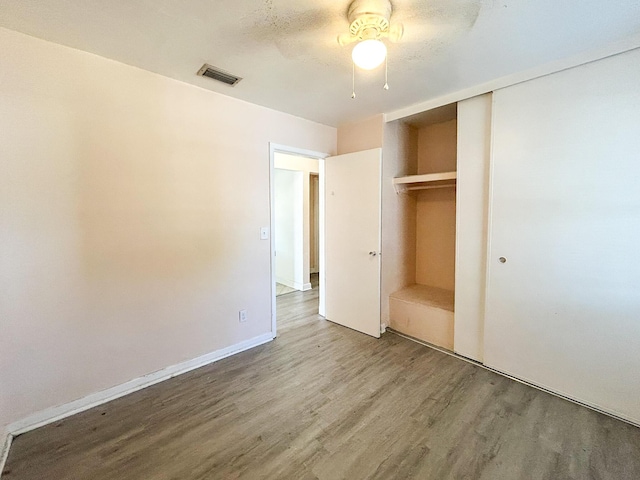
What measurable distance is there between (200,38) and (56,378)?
2.44m

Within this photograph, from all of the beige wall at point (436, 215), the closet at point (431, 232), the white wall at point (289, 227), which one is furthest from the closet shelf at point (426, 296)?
the white wall at point (289, 227)

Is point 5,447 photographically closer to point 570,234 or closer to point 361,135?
point 361,135

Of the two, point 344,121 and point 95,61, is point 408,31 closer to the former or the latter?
point 344,121

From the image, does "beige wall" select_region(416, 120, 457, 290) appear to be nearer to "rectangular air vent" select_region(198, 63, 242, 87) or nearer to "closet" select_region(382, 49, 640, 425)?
"closet" select_region(382, 49, 640, 425)

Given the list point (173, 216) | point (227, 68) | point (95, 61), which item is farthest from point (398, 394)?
point (95, 61)

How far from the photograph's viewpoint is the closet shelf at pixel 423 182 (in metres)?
2.83

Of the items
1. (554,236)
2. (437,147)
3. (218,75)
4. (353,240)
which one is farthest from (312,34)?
(437,147)

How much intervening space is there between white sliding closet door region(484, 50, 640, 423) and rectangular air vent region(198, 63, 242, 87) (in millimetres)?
2167

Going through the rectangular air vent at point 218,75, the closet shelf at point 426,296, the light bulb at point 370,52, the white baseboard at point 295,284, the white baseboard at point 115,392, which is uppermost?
the rectangular air vent at point 218,75

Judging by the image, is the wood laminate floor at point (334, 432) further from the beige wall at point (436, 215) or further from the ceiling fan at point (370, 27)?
the ceiling fan at point (370, 27)

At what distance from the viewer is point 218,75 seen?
2.19 m

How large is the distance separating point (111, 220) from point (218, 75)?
138 centimetres

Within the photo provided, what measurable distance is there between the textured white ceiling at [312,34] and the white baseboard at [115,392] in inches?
94.7

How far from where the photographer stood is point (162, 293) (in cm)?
228
